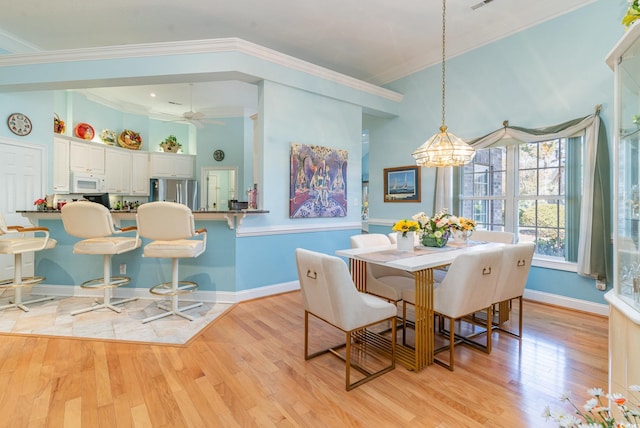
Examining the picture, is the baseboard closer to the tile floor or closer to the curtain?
the tile floor

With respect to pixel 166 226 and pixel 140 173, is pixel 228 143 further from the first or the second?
pixel 166 226

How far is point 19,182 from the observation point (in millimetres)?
4297

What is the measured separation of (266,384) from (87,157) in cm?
566

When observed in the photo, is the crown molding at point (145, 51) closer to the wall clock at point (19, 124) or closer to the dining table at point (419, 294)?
the wall clock at point (19, 124)

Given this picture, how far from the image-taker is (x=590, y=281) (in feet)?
11.0

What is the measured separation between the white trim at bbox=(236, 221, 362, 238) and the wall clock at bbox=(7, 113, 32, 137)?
340cm

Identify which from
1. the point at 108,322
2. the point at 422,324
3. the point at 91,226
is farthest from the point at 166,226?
the point at 422,324

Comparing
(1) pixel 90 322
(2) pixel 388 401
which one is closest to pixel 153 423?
(2) pixel 388 401

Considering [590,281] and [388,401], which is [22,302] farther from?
[590,281]

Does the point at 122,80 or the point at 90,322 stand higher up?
the point at 122,80

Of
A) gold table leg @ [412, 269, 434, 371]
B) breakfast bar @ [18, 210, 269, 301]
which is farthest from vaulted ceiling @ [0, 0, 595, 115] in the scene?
gold table leg @ [412, 269, 434, 371]

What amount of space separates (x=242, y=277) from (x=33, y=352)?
1869 millimetres

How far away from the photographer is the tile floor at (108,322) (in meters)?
2.76

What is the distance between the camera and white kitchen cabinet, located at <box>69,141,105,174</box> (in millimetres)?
5383
